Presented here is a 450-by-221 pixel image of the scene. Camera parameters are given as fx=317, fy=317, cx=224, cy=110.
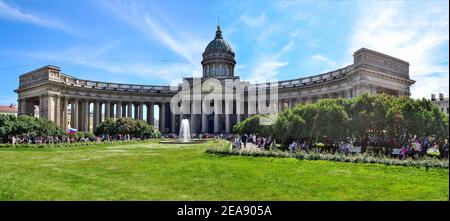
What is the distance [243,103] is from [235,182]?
71216mm

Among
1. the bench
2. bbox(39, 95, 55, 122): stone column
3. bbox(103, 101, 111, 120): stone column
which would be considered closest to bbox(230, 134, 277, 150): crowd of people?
the bench

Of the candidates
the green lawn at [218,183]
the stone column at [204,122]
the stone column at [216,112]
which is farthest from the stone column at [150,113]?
the green lawn at [218,183]

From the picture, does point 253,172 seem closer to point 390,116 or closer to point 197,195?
point 197,195

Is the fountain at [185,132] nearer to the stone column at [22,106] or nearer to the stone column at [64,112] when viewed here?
the stone column at [64,112]

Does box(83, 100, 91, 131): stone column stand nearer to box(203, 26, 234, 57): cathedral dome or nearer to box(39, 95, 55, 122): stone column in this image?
box(39, 95, 55, 122): stone column

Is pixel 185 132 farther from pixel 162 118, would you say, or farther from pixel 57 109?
pixel 57 109

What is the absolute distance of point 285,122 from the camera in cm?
3547

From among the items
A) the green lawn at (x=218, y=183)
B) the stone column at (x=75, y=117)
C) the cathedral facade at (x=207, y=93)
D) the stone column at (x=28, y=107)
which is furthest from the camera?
the stone column at (x=28, y=107)

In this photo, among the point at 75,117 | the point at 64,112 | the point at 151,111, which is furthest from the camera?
the point at 151,111

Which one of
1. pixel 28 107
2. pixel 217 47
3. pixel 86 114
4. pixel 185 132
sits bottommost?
pixel 185 132

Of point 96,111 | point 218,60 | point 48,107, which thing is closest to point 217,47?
point 218,60

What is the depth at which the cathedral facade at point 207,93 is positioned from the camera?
197 feet

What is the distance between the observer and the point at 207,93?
83.6 metres
